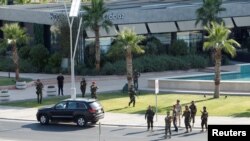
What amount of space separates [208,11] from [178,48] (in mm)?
4462

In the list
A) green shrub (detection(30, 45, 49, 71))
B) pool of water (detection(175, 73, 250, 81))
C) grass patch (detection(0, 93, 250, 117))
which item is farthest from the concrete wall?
green shrub (detection(30, 45, 49, 71))

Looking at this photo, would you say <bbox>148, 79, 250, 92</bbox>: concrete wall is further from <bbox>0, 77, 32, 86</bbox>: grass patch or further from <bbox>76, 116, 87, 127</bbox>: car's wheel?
<bbox>76, 116, 87, 127</bbox>: car's wheel

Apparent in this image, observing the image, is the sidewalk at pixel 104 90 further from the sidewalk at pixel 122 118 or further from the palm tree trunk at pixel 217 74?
the palm tree trunk at pixel 217 74

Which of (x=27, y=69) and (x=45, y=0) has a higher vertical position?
(x=45, y=0)

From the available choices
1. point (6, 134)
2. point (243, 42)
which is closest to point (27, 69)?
point (243, 42)

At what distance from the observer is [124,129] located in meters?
29.2

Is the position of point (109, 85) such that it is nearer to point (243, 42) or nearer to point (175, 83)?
point (175, 83)

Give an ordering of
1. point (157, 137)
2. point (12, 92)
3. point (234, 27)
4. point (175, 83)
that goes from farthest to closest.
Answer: point (234, 27)
point (12, 92)
point (175, 83)
point (157, 137)

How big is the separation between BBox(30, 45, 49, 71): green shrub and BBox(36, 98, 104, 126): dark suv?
2584 cm

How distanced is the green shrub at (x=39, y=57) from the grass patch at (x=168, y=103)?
1670 cm

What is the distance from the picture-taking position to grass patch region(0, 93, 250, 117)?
32812 millimetres

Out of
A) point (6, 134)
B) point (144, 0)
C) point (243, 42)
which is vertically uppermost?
point (144, 0)

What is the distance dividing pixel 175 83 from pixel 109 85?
726 cm

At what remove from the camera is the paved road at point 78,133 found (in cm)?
2680
